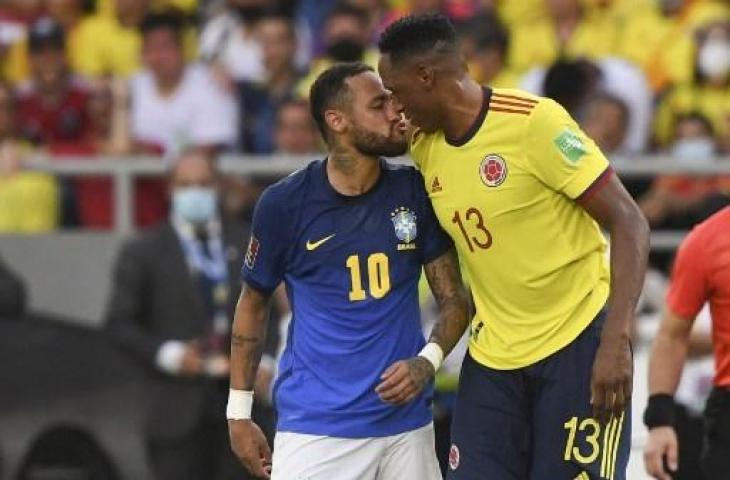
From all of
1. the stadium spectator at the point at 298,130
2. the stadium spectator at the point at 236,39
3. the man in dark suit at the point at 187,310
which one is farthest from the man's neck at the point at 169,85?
the man in dark suit at the point at 187,310

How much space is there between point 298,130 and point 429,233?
198 inches

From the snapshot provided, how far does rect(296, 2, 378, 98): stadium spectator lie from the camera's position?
41.2 ft

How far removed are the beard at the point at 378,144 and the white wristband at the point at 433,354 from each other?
672 millimetres

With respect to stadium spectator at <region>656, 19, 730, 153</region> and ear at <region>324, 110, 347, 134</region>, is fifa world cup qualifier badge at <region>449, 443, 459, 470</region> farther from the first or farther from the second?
stadium spectator at <region>656, 19, 730, 153</region>

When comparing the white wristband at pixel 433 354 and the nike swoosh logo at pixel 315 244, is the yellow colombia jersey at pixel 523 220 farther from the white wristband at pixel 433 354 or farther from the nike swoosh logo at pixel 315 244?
the nike swoosh logo at pixel 315 244

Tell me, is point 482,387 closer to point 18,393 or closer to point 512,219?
point 512,219

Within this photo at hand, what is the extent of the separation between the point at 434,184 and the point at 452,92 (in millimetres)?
342

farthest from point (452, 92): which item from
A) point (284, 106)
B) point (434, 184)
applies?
point (284, 106)

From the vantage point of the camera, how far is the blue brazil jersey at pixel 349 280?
7.11 metres

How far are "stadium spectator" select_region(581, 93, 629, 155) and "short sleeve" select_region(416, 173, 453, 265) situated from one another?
4357 mm

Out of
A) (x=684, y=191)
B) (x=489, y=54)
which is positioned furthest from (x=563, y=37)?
(x=684, y=191)

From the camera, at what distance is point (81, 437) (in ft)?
40.0

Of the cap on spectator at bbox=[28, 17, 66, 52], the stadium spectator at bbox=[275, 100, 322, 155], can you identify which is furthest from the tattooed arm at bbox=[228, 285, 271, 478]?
the cap on spectator at bbox=[28, 17, 66, 52]

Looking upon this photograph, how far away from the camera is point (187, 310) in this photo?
1109 cm
